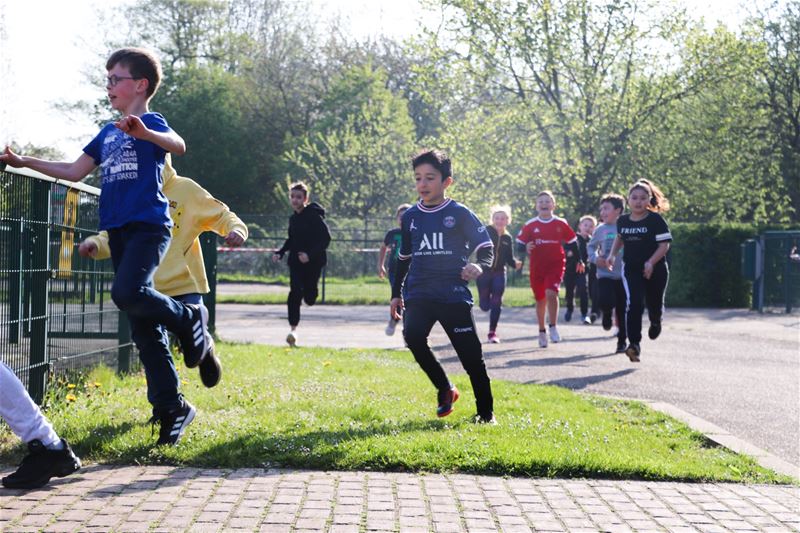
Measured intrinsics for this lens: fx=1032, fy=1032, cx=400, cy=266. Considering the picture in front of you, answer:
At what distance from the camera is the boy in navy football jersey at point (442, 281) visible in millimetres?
6750

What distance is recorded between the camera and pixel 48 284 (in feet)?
22.7

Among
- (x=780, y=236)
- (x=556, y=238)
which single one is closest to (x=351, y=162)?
(x=780, y=236)

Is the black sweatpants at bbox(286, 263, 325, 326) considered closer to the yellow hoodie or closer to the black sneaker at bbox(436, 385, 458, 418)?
the black sneaker at bbox(436, 385, 458, 418)

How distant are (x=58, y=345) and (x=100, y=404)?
809mm

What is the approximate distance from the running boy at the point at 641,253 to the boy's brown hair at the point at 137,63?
6.79 metres

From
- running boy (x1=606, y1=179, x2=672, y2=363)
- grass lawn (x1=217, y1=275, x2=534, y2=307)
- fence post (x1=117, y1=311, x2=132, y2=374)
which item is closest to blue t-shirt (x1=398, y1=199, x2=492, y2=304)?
fence post (x1=117, y1=311, x2=132, y2=374)

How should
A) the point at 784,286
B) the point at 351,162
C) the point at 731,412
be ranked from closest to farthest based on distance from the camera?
the point at 731,412
the point at 784,286
the point at 351,162

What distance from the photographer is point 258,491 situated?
4.65m

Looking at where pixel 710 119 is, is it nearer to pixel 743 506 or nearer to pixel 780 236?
pixel 780 236

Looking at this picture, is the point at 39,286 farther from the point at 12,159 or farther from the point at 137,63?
the point at 137,63

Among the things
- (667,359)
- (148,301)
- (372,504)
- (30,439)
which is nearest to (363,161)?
(667,359)

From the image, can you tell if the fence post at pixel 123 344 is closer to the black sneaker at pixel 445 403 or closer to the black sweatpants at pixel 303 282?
the black sneaker at pixel 445 403

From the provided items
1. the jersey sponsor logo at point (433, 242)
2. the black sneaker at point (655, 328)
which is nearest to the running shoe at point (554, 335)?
the black sneaker at point (655, 328)

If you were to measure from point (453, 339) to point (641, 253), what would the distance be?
5019 millimetres
